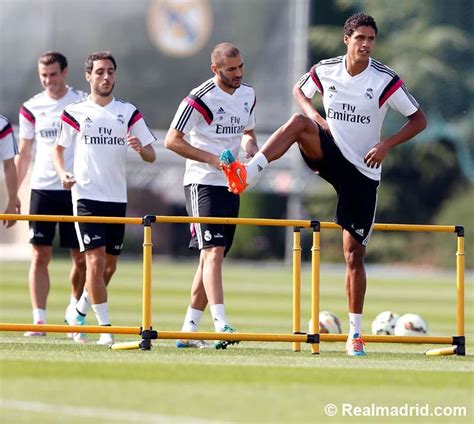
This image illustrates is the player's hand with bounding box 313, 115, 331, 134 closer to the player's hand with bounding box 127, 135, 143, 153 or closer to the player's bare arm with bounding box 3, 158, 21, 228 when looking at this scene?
the player's hand with bounding box 127, 135, 143, 153

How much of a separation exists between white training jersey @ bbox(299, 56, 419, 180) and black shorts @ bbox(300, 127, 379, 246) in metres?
0.06

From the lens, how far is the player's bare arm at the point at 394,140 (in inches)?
438

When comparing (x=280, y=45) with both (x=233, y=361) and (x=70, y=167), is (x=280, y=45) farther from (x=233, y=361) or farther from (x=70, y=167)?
(x=233, y=361)

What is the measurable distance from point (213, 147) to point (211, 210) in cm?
52

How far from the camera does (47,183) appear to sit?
13.9m

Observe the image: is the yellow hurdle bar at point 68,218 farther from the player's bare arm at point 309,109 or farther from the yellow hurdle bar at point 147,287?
the player's bare arm at point 309,109

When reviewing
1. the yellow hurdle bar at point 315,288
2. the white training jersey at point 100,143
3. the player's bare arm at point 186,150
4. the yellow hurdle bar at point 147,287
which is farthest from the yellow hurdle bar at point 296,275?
the white training jersey at point 100,143

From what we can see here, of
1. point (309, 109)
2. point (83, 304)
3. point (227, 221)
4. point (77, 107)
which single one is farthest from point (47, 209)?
point (309, 109)

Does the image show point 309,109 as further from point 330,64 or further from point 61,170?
point 61,170

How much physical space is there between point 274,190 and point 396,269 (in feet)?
16.0

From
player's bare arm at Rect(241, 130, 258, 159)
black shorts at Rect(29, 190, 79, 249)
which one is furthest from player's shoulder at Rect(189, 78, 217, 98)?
black shorts at Rect(29, 190, 79, 249)

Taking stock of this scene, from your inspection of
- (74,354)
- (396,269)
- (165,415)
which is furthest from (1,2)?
(165,415)

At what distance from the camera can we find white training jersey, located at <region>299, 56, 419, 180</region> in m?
11.3

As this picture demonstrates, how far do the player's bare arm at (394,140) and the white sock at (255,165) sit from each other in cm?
87
